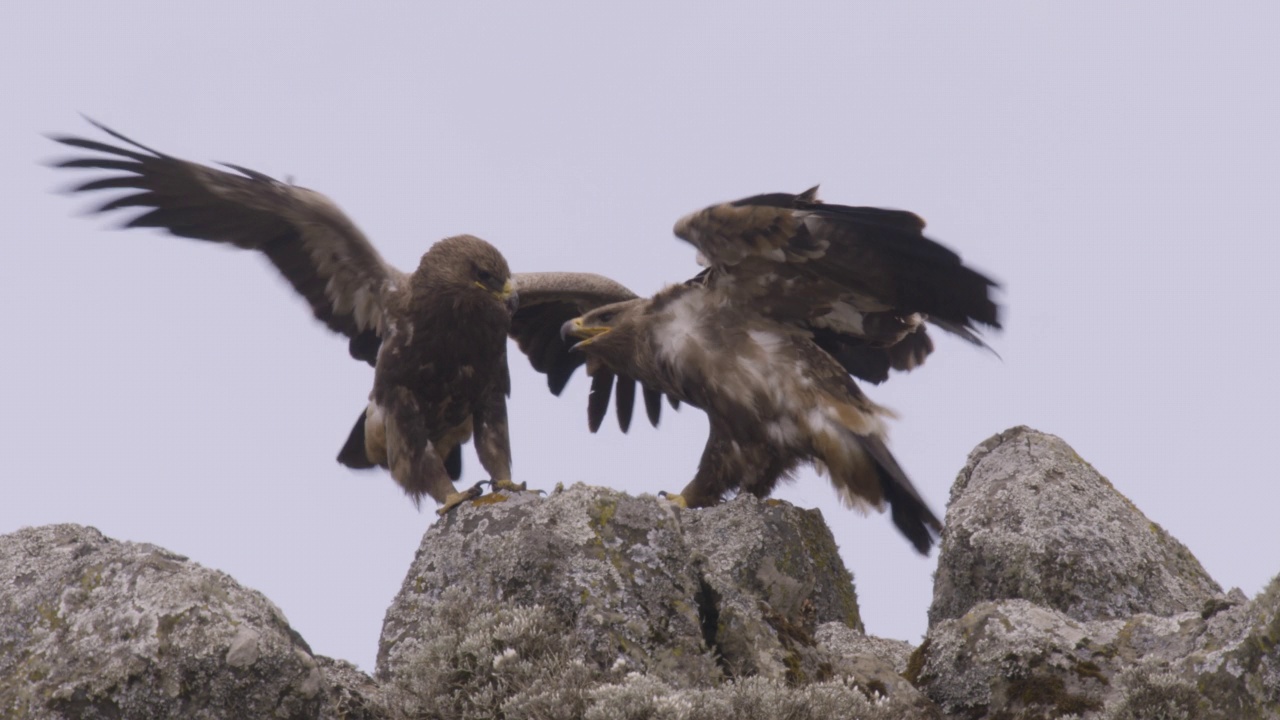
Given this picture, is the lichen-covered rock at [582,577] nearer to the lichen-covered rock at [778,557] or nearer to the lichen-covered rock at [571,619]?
the lichen-covered rock at [571,619]

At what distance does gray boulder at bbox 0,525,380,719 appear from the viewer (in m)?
4.96

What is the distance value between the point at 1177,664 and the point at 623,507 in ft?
7.80

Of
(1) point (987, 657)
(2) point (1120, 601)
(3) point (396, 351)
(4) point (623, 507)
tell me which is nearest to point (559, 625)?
(4) point (623, 507)

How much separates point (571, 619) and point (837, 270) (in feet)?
12.0

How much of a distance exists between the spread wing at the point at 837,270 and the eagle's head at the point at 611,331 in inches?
30.7

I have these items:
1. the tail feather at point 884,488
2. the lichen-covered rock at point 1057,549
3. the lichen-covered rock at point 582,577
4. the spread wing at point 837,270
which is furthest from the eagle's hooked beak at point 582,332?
the lichen-covered rock at point 582,577

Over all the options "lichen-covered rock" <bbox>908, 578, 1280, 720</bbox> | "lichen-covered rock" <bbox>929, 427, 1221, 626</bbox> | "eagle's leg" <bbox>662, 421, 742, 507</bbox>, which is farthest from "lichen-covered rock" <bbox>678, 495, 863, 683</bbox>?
"eagle's leg" <bbox>662, 421, 742, 507</bbox>

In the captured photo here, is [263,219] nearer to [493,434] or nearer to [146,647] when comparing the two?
[493,434]

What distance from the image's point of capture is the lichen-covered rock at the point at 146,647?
16.3ft

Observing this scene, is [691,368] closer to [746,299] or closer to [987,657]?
[746,299]

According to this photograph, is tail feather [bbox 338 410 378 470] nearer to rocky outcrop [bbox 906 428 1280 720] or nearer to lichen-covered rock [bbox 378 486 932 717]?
lichen-covered rock [bbox 378 486 932 717]

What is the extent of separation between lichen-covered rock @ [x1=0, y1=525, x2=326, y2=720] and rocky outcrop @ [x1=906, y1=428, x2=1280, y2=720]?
2.66m

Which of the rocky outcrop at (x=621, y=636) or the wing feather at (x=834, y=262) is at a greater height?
the wing feather at (x=834, y=262)

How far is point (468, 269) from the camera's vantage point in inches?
362
